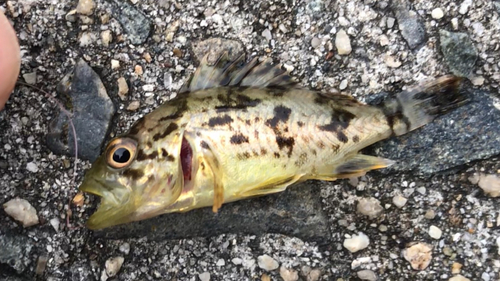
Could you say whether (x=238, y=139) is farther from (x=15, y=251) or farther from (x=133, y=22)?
(x=15, y=251)

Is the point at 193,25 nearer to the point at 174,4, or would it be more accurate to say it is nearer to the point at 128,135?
the point at 174,4

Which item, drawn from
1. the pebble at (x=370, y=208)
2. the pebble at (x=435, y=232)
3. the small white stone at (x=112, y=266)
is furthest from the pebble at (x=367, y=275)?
the small white stone at (x=112, y=266)

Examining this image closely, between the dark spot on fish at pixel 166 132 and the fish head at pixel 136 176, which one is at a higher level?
the dark spot on fish at pixel 166 132

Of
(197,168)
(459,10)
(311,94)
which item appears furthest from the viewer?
(459,10)

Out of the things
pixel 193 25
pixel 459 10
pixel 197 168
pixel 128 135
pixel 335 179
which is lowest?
pixel 335 179

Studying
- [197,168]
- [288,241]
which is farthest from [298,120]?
[288,241]

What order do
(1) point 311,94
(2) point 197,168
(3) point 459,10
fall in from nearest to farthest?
(2) point 197,168 → (1) point 311,94 → (3) point 459,10

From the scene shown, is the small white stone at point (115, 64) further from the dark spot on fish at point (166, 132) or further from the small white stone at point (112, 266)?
the small white stone at point (112, 266)
